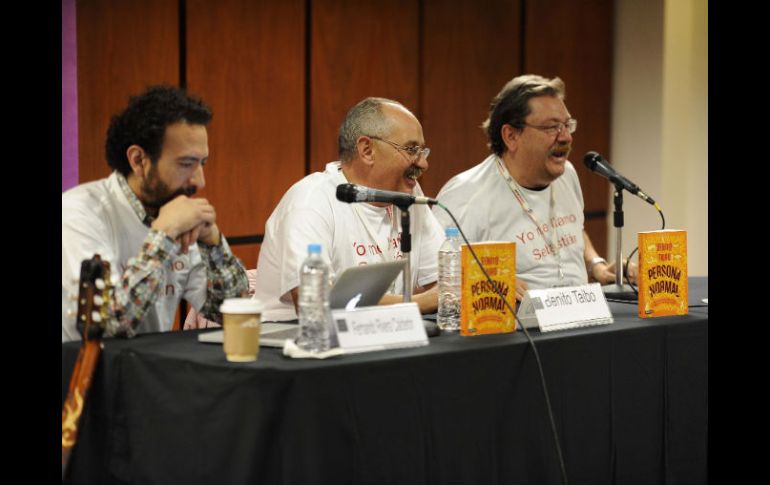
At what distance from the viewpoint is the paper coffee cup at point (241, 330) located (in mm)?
2020

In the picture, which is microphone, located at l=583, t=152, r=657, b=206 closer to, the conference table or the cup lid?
the conference table

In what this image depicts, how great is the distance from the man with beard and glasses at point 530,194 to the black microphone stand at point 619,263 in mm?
243

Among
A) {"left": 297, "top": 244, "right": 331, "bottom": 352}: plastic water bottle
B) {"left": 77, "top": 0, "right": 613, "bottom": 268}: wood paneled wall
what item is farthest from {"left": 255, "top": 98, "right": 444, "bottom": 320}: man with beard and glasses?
{"left": 77, "top": 0, "right": 613, "bottom": 268}: wood paneled wall

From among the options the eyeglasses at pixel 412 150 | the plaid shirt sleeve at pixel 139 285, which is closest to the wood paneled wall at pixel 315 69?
the eyeglasses at pixel 412 150

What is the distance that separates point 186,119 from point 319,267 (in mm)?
605

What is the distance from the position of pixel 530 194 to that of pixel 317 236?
96 centimetres

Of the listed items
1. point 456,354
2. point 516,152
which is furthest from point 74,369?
point 516,152

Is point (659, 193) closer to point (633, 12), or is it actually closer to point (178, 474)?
point (633, 12)

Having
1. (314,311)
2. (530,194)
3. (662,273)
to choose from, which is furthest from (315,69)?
(314,311)

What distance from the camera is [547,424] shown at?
2.39m

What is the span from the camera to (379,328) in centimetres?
217

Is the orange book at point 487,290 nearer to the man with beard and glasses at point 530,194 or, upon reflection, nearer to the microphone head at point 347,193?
the microphone head at point 347,193

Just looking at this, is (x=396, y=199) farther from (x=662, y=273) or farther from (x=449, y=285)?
(x=662, y=273)
